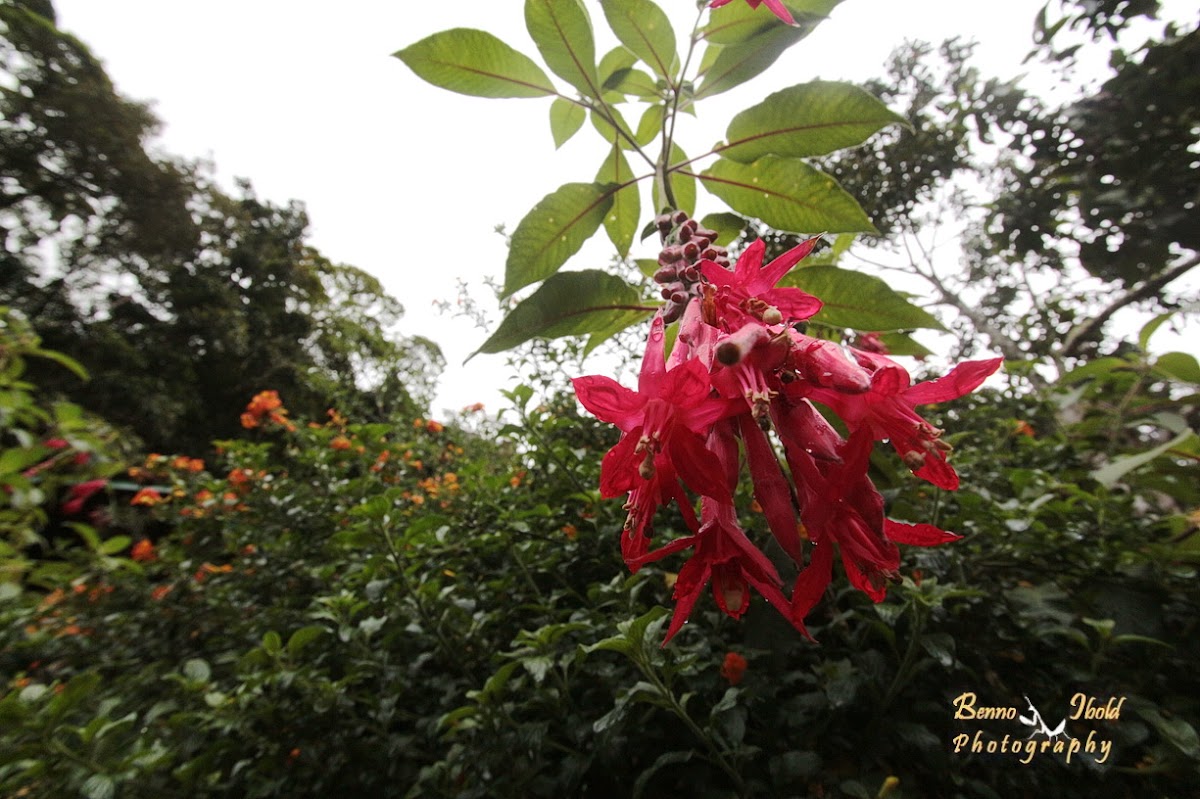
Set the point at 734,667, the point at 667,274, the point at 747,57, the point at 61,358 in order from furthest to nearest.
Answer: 1. the point at 61,358
2. the point at 734,667
3. the point at 747,57
4. the point at 667,274

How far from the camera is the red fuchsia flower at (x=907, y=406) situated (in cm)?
48

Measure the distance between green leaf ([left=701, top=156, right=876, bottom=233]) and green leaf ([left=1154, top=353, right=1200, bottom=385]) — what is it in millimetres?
1216

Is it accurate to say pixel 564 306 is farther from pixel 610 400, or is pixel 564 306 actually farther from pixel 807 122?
pixel 807 122

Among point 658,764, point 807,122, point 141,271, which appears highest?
point 141,271

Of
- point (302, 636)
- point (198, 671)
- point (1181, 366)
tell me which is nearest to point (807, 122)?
point (1181, 366)

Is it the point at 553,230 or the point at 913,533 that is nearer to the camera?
the point at 913,533

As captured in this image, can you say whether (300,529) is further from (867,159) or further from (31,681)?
(867,159)

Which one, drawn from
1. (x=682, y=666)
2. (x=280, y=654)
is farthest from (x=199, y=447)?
(x=682, y=666)

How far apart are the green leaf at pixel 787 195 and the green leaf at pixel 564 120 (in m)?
0.37

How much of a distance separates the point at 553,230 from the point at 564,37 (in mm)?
308

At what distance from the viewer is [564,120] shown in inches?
45.3

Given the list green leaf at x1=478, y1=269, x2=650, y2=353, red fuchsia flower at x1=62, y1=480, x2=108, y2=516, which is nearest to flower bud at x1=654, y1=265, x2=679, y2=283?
green leaf at x1=478, y1=269, x2=650, y2=353

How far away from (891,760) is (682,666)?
48 centimetres

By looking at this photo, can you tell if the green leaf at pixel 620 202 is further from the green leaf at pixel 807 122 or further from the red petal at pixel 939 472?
the red petal at pixel 939 472
